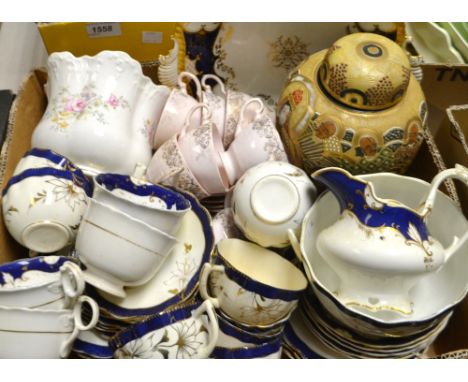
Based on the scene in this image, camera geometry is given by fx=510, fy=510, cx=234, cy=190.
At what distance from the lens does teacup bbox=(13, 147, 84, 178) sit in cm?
84

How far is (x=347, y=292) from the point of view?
785 mm

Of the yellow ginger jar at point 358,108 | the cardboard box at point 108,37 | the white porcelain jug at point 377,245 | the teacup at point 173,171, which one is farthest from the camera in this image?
the cardboard box at point 108,37

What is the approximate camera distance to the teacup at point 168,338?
0.74 metres

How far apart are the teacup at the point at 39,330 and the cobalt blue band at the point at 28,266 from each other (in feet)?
0.17

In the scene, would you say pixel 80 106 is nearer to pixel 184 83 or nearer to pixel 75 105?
pixel 75 105

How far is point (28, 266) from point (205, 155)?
0.35 metres

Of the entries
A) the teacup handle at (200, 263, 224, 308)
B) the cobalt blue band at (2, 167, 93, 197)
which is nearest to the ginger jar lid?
the teacup handle at (200, 263, 224, 308)

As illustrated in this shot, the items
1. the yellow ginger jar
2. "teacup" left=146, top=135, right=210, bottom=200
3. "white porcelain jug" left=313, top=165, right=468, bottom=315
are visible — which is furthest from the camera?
"teacup" left=146, top=135, right=210, bottom=200

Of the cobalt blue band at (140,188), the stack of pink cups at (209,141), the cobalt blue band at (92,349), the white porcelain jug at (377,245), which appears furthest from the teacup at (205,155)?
the cobalt blue band at (92,349)

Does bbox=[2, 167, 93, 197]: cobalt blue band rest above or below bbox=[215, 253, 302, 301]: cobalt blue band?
above

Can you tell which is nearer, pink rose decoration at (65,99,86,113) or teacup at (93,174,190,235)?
teacup at (93,174,190,235)

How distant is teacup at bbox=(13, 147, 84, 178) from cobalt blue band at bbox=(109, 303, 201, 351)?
0.94ft

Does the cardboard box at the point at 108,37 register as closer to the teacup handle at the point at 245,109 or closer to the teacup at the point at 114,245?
the teacup handle at the point at 245,109

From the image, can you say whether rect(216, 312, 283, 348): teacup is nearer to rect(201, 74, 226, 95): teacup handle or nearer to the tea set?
the tea set
